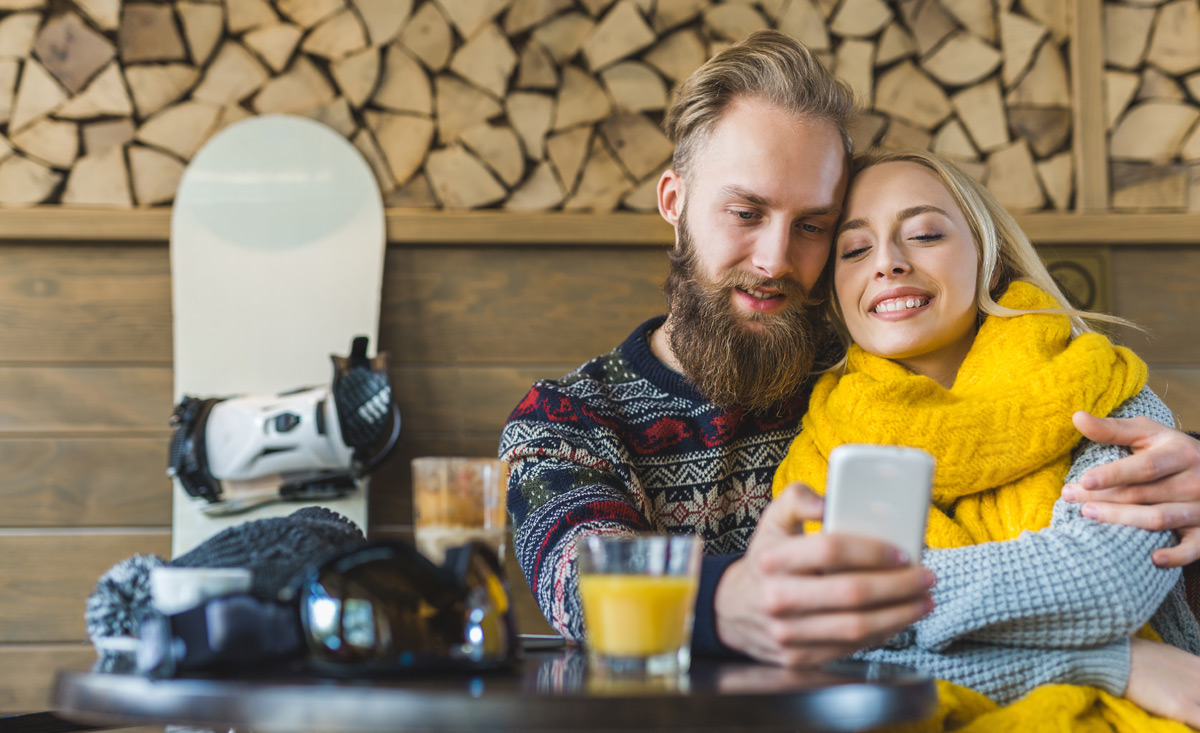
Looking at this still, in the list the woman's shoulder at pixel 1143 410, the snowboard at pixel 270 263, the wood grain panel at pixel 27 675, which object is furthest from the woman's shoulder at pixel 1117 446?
the wood grain panel at pixel 27 675

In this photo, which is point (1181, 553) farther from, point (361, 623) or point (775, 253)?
point (361, 623)

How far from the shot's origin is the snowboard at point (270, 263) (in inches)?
79.1

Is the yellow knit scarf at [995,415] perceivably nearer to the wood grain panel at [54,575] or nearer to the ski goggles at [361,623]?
the ski goggles at [361,623]

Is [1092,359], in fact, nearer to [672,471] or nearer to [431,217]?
[672,471]

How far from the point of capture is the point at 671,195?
1643mm

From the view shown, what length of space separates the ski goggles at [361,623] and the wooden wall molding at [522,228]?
1.43m

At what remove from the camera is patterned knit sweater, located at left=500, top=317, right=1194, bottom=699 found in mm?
1004

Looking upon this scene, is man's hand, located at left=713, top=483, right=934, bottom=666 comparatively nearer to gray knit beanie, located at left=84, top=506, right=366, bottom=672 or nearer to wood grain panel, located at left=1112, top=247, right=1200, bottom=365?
gray knit beanie, located at left=84, top=506, right=366, bottom=672

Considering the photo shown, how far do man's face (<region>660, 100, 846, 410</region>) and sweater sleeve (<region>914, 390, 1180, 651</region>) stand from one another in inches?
18.2

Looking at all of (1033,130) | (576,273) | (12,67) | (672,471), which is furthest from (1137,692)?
(12,67)

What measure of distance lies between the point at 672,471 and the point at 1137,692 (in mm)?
640

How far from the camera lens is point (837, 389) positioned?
1322 mm

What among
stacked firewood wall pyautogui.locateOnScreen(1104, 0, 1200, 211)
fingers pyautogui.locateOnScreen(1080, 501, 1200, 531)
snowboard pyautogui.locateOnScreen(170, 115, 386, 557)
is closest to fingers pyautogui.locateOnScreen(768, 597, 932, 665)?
fingers pyautogui.locateOnScreen(1080, 501, 1200, 531)

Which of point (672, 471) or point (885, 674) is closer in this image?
point (885, 674)
